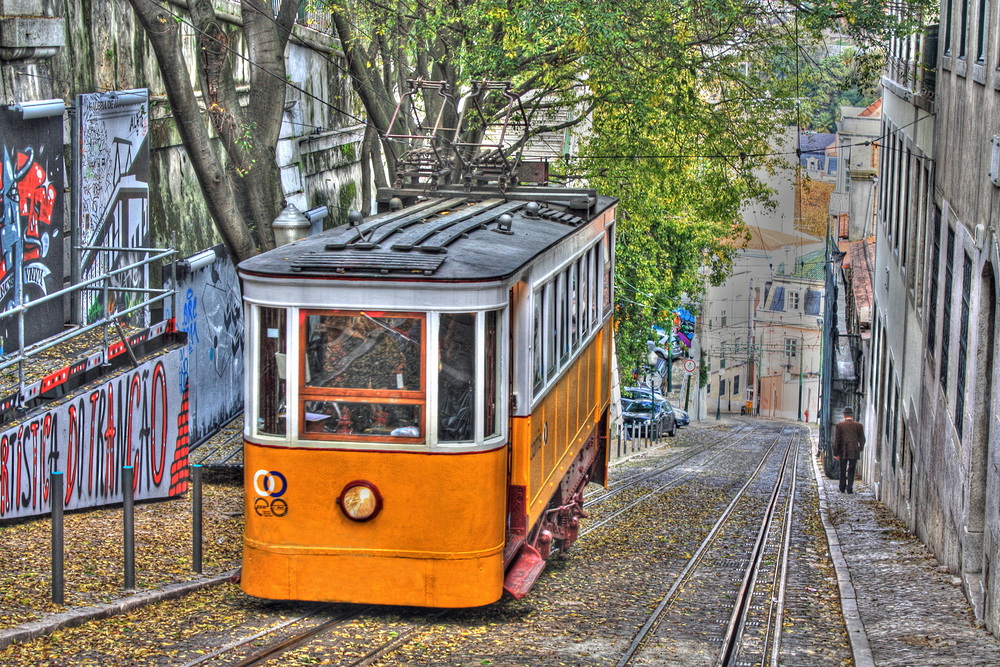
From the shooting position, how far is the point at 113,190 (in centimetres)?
1420

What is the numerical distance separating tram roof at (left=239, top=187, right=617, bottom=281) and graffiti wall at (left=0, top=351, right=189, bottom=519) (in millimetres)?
3224

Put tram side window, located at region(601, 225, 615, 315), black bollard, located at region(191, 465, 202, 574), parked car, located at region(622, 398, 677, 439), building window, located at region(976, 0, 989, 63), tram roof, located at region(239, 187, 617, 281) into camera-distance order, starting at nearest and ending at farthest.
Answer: tram roof, located at region(239, 187, 617, 281), black bollard, located at region(191, 465, 202, 574), building window, located at region(976, 0, 989, 63), tram side window, located at region(601, 225, 615, 315), parked car, located at region(622, 398, 677, 439)

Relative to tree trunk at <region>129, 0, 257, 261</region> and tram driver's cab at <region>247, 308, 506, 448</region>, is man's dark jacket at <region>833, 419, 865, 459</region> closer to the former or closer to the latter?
tree trunk at <region>129, 0, 257, 261</region>

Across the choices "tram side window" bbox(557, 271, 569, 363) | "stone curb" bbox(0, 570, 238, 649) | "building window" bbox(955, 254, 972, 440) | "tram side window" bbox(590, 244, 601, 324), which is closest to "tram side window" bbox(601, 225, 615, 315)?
"tram side window" bbox(590, 244, 601, 324)

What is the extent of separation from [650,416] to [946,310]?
90.1ft

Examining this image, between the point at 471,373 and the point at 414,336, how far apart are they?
0.44 meters

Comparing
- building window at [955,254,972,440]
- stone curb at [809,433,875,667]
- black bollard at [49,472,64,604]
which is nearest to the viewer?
black bollard at [49,472,64,604]

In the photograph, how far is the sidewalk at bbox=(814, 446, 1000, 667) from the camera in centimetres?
808

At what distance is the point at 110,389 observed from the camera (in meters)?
11.4

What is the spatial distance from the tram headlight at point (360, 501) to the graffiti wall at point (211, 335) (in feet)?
28.4

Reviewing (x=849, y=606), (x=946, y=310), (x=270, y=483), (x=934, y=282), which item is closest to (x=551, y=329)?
(x=270, y=483)

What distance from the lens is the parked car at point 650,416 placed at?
39.7 meters

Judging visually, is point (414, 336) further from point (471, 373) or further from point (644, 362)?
point (644, 362)

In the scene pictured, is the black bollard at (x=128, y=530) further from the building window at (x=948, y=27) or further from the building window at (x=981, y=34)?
the building window at (x=948, y=27)
